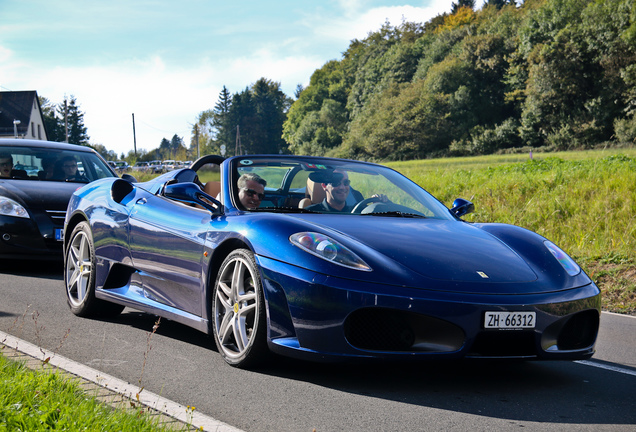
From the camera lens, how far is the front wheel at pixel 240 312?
4.05m

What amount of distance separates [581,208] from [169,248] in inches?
348

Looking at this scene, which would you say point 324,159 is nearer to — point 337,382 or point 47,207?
point 337,382

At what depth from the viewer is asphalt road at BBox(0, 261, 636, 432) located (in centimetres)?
332

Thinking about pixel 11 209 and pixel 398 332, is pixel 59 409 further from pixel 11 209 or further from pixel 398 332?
pixel 11 209

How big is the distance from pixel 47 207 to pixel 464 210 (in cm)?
535

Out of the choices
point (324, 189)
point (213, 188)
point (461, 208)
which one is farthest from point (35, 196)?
point (461, 208)

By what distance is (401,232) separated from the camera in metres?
4.44

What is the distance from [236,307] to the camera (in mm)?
4258

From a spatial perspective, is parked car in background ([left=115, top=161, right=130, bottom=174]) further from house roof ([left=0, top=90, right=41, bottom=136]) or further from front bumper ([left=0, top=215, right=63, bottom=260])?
front bumper ([left=0, top=215, right=63, bottom=260])

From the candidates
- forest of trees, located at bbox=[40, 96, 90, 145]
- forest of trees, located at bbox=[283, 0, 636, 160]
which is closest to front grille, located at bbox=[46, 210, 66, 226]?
forest of trees, located at bbox=[283, 0, 636, 160]

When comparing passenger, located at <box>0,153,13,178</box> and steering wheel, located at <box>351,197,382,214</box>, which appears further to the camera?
passenger, located at <box>0,153,13,178</box>

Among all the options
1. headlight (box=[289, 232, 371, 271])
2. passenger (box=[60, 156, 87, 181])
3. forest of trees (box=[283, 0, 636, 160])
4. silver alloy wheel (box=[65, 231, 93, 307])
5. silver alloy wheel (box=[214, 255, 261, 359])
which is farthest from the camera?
forest of trees (box=[283, 0, 636, 160])

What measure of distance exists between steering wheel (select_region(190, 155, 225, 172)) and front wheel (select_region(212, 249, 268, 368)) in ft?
4.82

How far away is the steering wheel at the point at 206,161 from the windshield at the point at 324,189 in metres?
0.52
